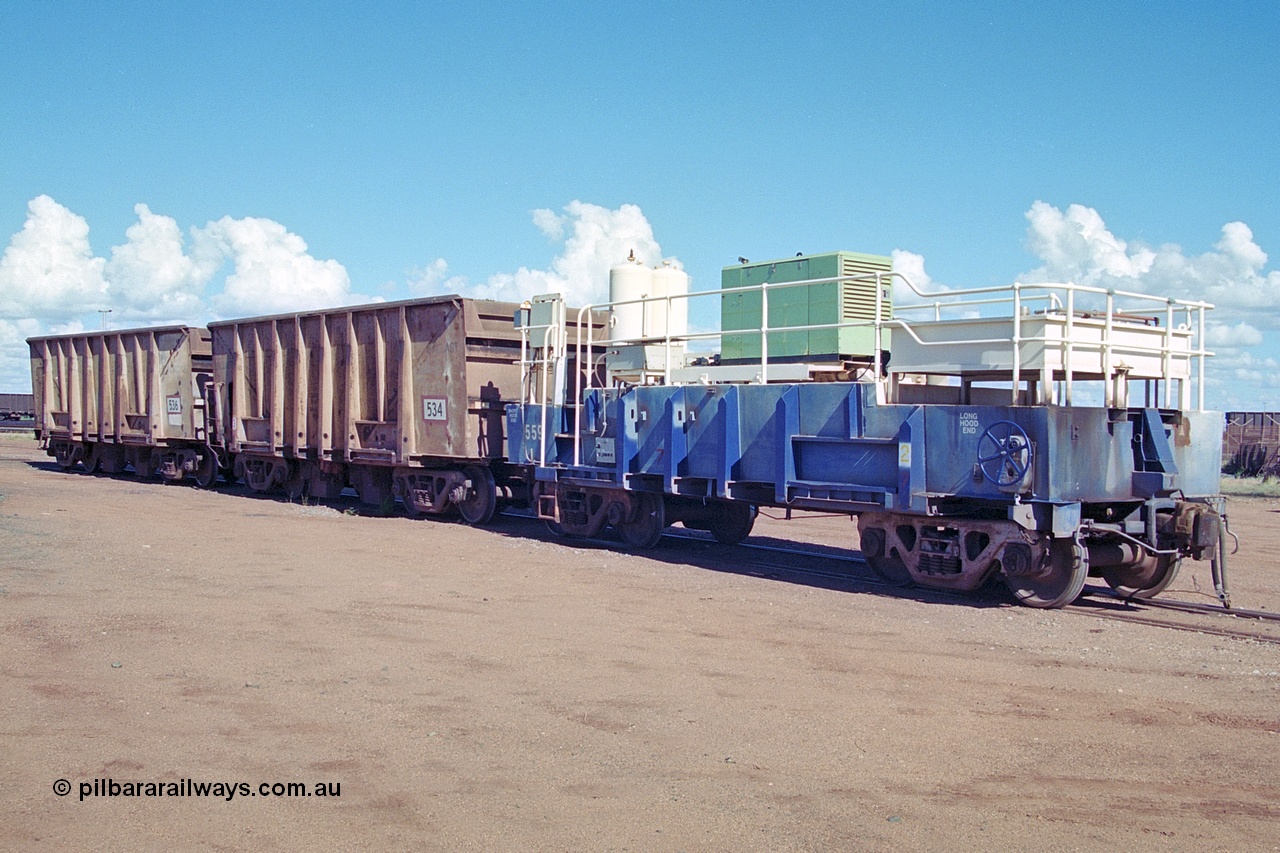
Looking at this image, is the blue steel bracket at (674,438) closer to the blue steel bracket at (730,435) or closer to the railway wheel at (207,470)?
the blue steel bracket at (730,435)

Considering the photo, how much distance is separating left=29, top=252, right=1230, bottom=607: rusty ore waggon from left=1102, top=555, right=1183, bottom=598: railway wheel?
3 centimetres

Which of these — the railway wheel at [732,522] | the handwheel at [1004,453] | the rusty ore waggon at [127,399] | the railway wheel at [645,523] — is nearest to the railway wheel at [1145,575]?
the handwheel at [1004,453]

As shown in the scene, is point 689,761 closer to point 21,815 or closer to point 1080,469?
point 21,815

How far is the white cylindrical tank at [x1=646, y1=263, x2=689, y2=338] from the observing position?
15711 millimetres

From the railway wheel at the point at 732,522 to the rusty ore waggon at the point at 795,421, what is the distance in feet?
0.11

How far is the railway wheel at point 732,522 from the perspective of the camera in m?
15.2

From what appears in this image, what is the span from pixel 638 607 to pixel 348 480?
38.1 ft

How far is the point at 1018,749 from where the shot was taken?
20.4ft

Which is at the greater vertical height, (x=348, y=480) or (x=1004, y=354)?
(x=1004, y=354)

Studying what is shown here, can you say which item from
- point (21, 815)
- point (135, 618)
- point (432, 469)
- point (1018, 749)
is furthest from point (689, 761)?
point (432, 469)

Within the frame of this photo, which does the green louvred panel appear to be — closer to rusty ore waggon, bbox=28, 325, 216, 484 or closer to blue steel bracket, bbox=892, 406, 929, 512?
blue steel bracket, bbox=892, 406, 929, 512

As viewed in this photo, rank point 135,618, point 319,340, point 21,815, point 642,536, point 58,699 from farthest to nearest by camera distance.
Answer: point 319,340, point 642,536, point 135,618, point 58,699, point 21,815

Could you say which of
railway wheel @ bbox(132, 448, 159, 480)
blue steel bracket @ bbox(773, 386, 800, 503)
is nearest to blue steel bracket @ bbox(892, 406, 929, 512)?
blue steel bracket @ bbox(773, 386, 800, 503)

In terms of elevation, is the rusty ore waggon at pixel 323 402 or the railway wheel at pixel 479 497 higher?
the rusty ore waggon at pixel 323 402
